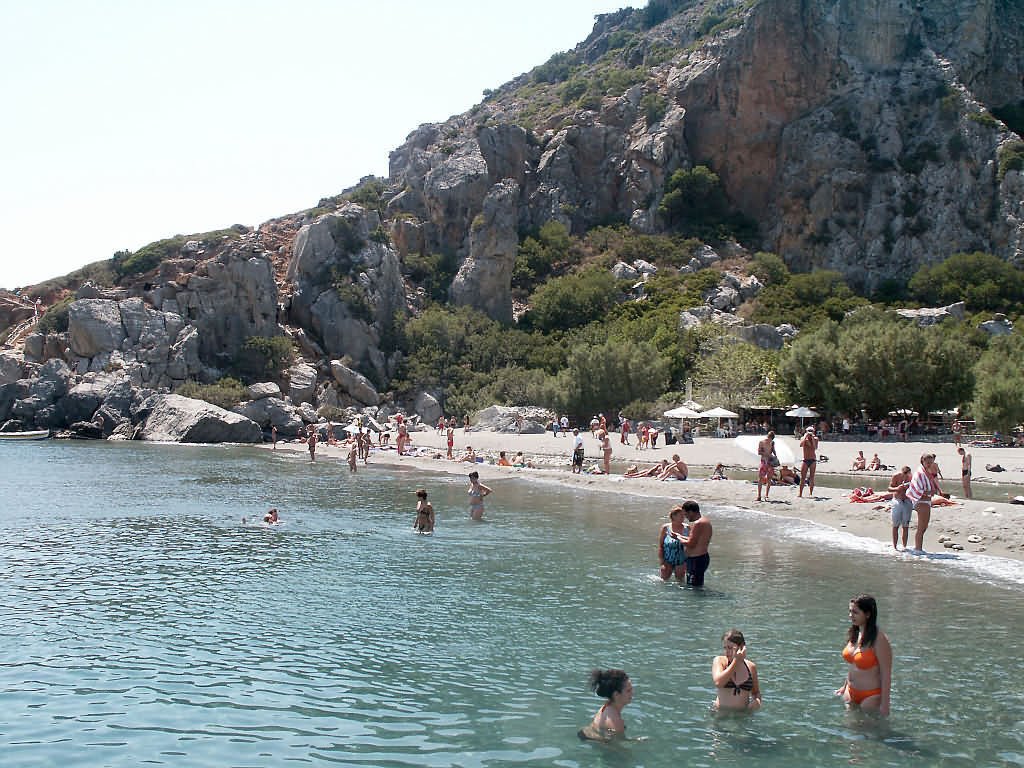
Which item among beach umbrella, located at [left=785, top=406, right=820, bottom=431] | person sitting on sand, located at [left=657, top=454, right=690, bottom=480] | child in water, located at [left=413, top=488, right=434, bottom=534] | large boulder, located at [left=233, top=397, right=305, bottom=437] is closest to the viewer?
child in water, located at [left=413, top=488, right=434, bottom=534]

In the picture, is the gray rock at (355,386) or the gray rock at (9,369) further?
the gray rock at (355,386)

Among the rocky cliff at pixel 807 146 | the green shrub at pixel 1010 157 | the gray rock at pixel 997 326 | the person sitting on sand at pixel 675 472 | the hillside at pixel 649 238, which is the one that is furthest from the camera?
the rocky cliff at pixel 807 146

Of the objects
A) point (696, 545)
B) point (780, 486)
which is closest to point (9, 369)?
point (780, 486)

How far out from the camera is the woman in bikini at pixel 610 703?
8.17 m

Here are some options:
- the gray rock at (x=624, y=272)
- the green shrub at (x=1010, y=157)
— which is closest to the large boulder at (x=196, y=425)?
the gray rock at (x=624, y=272)

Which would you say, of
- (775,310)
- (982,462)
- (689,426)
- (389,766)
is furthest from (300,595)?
(775,310)

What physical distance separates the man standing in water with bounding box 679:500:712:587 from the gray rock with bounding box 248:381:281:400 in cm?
5169

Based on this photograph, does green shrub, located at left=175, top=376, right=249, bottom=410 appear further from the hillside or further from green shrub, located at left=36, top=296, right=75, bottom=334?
green shrub, located at left=36, top=296, right=75, bottom=334

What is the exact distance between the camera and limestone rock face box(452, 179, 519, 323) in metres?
80.2

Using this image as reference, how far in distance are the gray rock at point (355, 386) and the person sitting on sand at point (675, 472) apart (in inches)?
1577

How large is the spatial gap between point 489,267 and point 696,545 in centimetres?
6791

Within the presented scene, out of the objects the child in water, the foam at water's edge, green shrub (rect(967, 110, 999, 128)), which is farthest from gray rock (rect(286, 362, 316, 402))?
green shrub (rect(967, 110, 999, 128))

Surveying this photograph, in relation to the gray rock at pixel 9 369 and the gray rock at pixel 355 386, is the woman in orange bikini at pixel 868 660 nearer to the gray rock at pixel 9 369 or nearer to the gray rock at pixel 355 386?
the gray rock at pixel 355 386

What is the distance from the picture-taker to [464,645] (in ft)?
37.2
